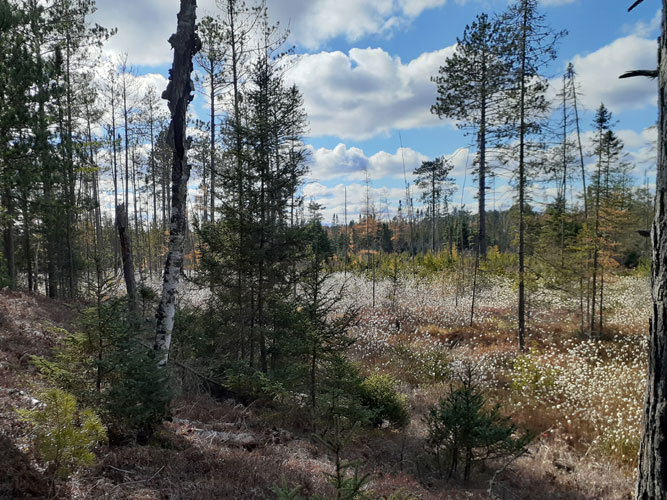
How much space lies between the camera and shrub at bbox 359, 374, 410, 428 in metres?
7.99

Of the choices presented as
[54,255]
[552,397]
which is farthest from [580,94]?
[54,255]

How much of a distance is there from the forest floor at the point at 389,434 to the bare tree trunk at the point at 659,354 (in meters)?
2.35

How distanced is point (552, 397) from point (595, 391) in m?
1.17

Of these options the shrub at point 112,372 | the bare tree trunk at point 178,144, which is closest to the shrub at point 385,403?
the bare tree trunk at point 178,144

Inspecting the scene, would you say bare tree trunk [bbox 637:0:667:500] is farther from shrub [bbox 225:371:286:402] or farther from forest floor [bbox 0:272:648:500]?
shrub [bbox 225:371:286:402]

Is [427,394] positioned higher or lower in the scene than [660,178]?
lower

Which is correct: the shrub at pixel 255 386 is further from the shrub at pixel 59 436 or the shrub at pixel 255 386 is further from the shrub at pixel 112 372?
the shrub at pixel 59 436

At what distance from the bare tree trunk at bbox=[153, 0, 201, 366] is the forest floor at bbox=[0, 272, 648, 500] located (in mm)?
1277

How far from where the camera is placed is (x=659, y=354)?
2.48 metres

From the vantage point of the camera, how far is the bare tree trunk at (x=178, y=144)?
5.58m

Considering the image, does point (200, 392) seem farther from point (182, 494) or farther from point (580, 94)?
point (580, 94)

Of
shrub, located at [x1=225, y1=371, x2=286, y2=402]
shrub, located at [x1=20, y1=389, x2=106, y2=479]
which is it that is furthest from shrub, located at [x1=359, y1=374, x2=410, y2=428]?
shrub, located at [x1=20, y1=389, x2=106, y2=479]

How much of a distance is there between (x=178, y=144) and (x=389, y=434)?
7.05 m

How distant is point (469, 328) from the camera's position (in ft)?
49.7
